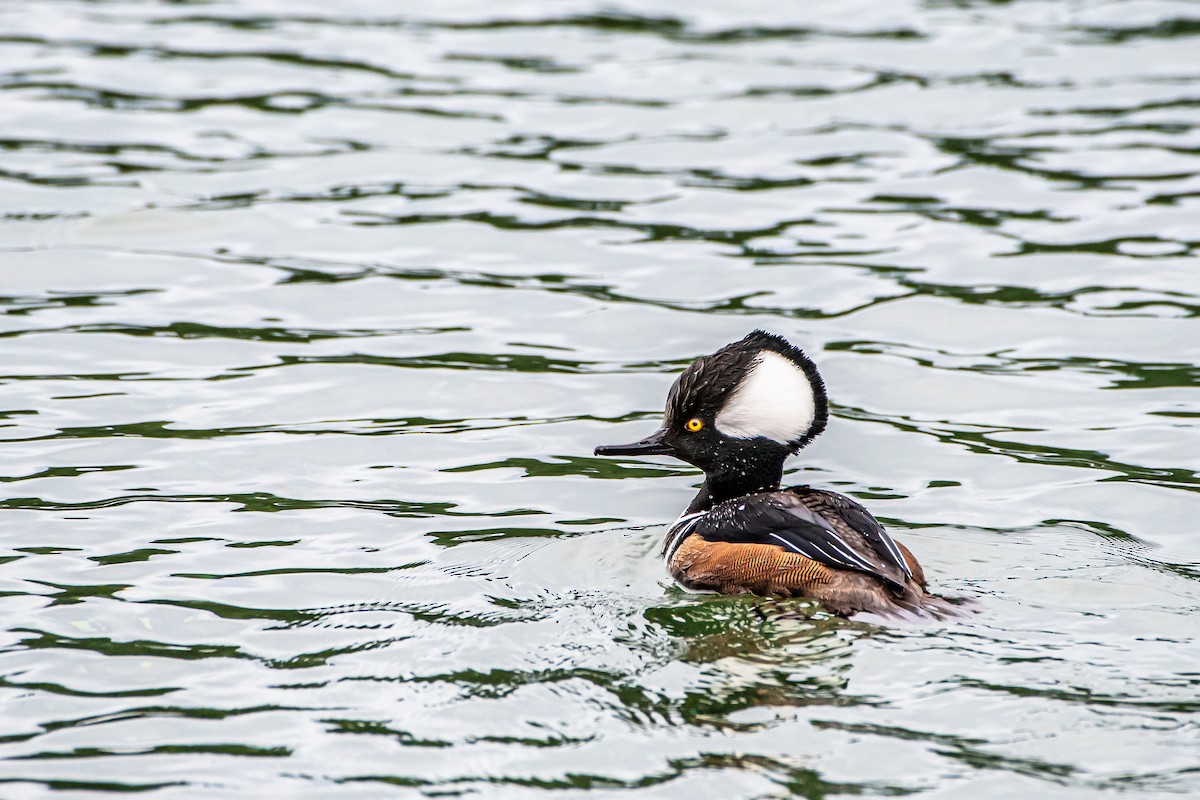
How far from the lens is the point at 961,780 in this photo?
4.69m

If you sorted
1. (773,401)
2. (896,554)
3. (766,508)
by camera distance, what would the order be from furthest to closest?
(773,401) < (766,508) < (896,554)

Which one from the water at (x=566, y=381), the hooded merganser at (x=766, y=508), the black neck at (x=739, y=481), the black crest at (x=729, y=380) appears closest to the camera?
the water at (x=566, y=381)

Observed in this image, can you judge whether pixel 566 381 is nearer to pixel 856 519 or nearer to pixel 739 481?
pixel 739 481

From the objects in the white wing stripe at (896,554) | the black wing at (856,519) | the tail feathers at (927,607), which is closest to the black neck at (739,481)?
the black wing at (856,519)

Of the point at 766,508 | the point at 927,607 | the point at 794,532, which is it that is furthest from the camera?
the point at 766,508

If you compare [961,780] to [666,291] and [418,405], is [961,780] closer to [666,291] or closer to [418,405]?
[418,405]

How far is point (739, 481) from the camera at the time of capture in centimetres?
705

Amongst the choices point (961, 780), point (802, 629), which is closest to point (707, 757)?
point (961, 780)

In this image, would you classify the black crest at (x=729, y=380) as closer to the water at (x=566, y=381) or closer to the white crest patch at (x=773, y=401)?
the white crest patch at (x=773, y=401)

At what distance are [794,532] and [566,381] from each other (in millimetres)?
3174

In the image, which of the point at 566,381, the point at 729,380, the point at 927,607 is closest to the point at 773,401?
the point at 729,380

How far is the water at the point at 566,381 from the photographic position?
16.6ft

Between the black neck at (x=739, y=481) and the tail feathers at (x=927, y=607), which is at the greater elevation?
the black neck at (x=739, y=481)

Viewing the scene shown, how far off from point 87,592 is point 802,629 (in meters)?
2.82
